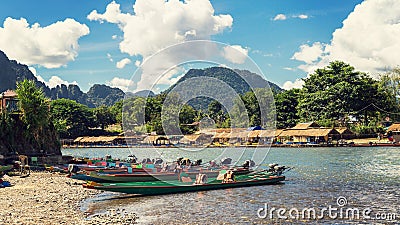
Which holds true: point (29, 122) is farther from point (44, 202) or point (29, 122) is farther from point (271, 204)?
point (271, 204)

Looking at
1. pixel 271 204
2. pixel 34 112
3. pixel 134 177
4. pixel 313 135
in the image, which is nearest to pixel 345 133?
pixel 313 135

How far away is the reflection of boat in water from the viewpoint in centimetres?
1964

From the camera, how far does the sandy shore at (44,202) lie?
14750 millimetres

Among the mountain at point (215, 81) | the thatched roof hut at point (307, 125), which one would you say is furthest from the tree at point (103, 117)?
the mountain at point (215, 81)

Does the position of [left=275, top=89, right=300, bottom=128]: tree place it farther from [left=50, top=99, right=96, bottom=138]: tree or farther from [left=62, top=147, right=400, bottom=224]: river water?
[left=62, top=147, right=400, bottom=224]: river water

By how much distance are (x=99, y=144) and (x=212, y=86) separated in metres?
85.4

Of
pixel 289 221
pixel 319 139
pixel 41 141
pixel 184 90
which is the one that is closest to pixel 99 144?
pixel 319 139

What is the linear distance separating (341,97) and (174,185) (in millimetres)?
74314

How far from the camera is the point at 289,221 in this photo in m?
16.0

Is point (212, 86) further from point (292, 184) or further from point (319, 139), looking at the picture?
point (319, 139)

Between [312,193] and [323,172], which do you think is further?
[323,172]

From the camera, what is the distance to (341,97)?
88.9 m

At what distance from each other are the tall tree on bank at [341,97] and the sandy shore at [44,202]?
7253 cm

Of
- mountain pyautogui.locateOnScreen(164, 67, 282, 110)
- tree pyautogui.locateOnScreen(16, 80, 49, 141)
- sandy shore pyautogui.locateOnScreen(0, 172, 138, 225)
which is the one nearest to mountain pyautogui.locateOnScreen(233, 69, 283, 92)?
mountain pyautogui.locateOnScreen(164, 67, 282, 110)
